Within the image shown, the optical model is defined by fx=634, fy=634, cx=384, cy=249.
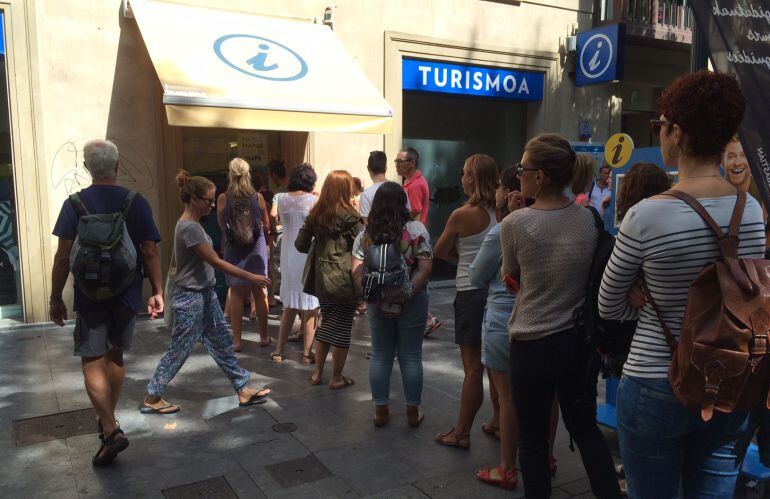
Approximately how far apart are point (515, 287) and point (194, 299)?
8.35ft

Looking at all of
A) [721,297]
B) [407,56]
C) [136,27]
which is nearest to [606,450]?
[721,297]

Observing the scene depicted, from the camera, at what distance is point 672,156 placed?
199cm

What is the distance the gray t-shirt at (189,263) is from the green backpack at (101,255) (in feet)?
2.38

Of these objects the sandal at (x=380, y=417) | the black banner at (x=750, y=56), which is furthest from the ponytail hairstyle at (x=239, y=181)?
the black banner at (x=750, y=56)

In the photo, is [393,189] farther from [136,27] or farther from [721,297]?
[136,27]

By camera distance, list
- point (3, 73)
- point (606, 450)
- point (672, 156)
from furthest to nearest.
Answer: point (3, 73), point (606, 450), point (672, 156)

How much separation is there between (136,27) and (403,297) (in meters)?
5.51

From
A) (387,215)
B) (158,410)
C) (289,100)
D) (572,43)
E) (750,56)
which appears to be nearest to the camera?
(750,56)

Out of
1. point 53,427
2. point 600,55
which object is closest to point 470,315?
point 53,427

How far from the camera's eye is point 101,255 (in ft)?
11.5

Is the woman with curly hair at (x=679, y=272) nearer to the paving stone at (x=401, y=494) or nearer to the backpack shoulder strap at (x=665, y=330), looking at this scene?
the backpack shoulder strap at (x=665, y=330)

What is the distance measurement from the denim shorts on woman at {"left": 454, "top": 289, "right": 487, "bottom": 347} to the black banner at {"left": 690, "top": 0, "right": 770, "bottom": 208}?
169cm

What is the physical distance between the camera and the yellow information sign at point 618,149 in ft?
17.4

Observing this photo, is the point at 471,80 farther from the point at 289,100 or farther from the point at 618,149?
the point at 618,149
